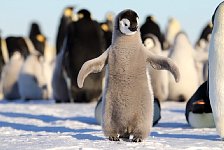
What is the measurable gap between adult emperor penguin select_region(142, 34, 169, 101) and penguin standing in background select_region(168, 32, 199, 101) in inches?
18.0

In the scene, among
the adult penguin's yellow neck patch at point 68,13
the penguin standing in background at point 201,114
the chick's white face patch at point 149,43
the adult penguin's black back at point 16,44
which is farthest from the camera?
the adult penguin's black back at point 16,44

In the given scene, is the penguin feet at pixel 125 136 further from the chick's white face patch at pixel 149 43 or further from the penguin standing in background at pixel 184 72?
the penguin standing in background at pixel 184 72

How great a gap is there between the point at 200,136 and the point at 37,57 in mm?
8983

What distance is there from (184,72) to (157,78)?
1405mm

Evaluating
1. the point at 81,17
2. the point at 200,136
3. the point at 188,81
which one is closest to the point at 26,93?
the point at 81,17

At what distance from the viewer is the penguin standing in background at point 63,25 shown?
51.9 feet

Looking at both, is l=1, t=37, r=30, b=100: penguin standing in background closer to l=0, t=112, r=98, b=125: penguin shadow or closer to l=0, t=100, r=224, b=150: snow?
l=0, t=100, r=224, b=150: snow

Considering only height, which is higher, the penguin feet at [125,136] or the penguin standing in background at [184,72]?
the penguin feet at [125,136]

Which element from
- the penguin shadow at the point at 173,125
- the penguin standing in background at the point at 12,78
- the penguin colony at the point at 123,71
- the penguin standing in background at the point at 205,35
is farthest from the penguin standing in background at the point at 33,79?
the penguin standing in background at the point at 205,35

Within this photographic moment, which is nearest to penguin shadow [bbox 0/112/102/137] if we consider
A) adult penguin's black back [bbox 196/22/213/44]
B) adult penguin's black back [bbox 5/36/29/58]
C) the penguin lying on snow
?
the penguin lying on snow

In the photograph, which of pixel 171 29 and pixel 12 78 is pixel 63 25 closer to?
pixel 12 78

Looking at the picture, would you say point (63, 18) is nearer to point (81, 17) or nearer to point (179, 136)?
point (81, 17)

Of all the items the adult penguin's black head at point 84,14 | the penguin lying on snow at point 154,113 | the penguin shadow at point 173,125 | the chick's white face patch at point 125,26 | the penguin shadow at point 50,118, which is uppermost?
the chick's white face patch at point 125,26

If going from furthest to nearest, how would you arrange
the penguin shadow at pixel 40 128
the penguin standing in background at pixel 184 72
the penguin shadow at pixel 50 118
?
the penguin standing in background at pixel 184 72 < the penguin shadow at pixel 50 118 < the penguin shadow at pixel 40 128
